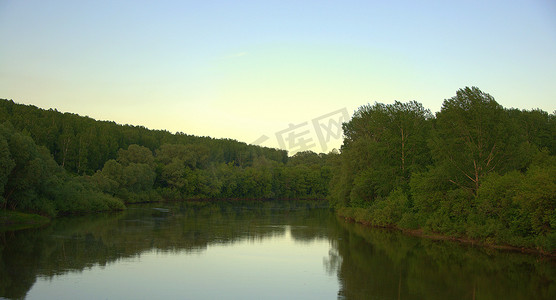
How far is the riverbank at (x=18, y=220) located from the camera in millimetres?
37713

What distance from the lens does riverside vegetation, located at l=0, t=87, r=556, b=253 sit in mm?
28625

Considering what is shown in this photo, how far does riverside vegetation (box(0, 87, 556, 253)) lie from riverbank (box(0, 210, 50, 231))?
46.1 inches

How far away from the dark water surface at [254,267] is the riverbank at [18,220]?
305 centimetres

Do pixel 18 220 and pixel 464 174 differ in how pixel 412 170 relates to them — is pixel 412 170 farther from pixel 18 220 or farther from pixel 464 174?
pixel 18 220

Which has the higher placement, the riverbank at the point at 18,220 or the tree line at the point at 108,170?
the tree line at the point at 108,170

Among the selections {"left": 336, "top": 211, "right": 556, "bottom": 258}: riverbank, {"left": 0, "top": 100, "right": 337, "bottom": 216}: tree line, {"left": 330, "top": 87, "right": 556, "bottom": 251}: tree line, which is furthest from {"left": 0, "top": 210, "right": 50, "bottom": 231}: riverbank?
{"left": 336, "top": 211, "right": 556, "bottom": 258}: riverbank

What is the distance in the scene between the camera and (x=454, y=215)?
33469 millimetres

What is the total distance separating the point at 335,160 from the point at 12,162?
42483 mm

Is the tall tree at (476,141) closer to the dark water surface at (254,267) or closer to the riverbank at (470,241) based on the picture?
the riverbank at (470,241)

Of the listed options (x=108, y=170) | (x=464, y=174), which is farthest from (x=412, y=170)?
(x=108, y=170)

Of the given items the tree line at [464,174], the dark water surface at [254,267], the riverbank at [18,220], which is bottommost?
the dark water surface at [254,267]

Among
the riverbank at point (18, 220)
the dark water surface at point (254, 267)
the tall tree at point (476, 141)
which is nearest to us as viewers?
the dark water surface at point (254, 267)

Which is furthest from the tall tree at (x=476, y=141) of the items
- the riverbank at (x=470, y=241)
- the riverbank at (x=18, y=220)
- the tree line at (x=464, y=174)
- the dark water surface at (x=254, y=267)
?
the riverbank at (x=18, y=220)

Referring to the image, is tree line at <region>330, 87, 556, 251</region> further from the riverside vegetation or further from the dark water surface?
the dark water surface
